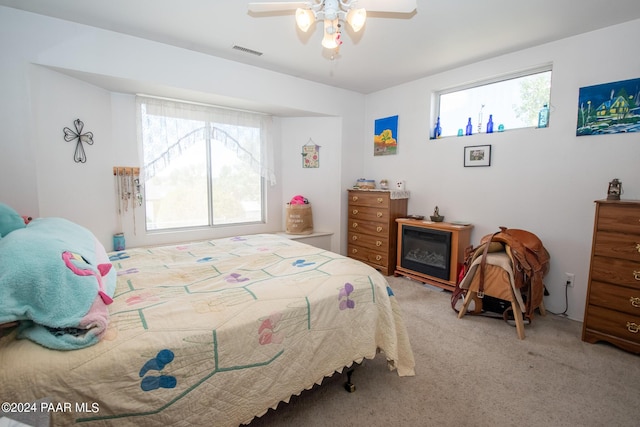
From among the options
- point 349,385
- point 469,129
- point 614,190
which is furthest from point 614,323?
point 469,129

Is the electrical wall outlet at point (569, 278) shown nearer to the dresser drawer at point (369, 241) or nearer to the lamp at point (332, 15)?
the dresser drawer at point (369, 241)

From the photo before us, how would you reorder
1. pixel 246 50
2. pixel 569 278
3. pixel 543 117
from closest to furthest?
pixel 569 278 < pixel 543 117 < pixel 246 50

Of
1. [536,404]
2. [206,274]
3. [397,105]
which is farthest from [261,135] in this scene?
[536,404]

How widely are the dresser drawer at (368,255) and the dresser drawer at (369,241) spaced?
60 mm

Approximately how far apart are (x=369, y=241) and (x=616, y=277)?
2.44 m

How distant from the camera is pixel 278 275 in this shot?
1.75 m

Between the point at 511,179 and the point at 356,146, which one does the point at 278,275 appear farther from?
the point at 356,146

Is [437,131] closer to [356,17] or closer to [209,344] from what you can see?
[356,17]

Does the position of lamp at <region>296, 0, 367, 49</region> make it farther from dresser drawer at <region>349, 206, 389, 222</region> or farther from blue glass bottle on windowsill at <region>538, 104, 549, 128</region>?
dresser drawer at <region>349, 206, 389, 222</region>

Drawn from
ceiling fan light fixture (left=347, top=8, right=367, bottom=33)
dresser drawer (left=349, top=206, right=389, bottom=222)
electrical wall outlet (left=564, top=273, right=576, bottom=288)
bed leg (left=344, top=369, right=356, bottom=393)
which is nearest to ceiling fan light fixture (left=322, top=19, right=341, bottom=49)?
ceiling fan light fixture (left=347, top=8, right=367, bottom=33)

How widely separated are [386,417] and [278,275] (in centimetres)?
99

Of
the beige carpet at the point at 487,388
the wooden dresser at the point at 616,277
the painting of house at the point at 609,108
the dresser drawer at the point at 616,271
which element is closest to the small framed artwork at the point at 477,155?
the painting of house at the point at 609,108

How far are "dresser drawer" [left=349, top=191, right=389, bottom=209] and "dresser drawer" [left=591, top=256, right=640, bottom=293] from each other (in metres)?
2.06

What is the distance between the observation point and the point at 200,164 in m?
3.66
